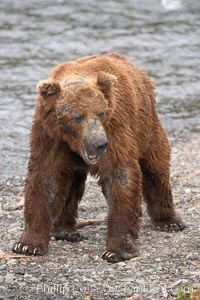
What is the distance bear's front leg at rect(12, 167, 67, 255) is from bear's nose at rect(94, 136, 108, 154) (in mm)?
704

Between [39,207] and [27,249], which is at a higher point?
[39,207]

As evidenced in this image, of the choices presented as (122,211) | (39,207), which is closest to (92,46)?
(39,207)

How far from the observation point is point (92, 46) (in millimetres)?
17969

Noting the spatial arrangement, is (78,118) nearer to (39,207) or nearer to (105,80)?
(105,80)

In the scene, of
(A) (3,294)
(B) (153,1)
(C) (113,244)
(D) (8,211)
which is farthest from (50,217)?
(B) (153,1)

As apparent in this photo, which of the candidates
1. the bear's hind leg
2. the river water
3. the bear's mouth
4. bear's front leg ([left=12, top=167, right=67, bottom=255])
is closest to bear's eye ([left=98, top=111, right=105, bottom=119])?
the bear's mouth

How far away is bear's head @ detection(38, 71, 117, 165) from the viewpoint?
6.31 metres

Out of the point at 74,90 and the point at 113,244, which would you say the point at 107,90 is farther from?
the point at 113,244

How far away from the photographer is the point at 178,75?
16.0 meters

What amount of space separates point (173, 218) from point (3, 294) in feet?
7.71

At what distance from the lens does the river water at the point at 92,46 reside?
13.3 metres

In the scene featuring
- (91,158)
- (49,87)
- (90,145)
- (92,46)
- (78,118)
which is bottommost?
(92,46)

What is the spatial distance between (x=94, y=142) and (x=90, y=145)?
2.1 inches

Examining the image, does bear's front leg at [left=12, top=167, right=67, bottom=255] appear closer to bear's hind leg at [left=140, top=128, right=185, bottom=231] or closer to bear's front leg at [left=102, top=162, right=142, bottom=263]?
bear's front leg at [left=102, top=162, right=142, bottom=263]
